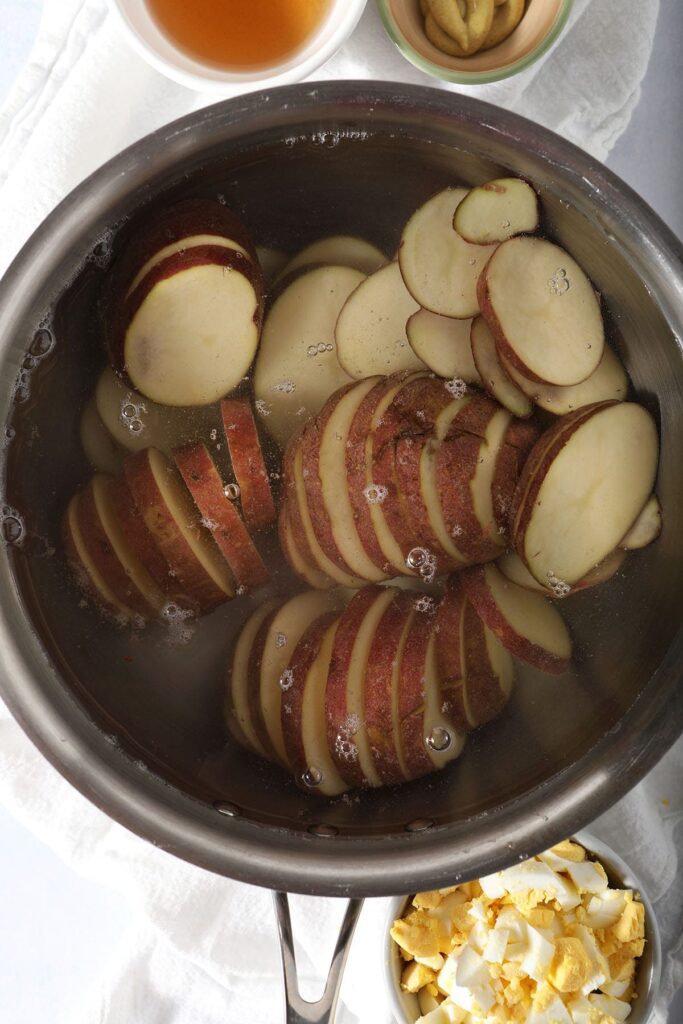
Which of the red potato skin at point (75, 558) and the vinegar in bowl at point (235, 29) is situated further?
the vinegar in bowl at point (235, 29)

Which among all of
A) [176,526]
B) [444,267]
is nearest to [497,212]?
[444,267]

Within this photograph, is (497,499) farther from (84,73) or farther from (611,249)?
(84,73)

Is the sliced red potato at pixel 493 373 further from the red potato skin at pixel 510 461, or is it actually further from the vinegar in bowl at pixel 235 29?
the vinegar in bowl at pixel 235 29

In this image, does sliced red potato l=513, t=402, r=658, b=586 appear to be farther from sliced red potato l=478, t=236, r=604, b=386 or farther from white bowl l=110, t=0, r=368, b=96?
white bowl l=110, t=0, r=368, b=96

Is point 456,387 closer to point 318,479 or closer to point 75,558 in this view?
point 318,479

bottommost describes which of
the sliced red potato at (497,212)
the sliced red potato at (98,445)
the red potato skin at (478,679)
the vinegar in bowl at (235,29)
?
the red potato skin at (478,679)

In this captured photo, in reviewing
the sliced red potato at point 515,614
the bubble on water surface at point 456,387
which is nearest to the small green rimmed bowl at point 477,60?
the bubble on water surface at point 456,387
